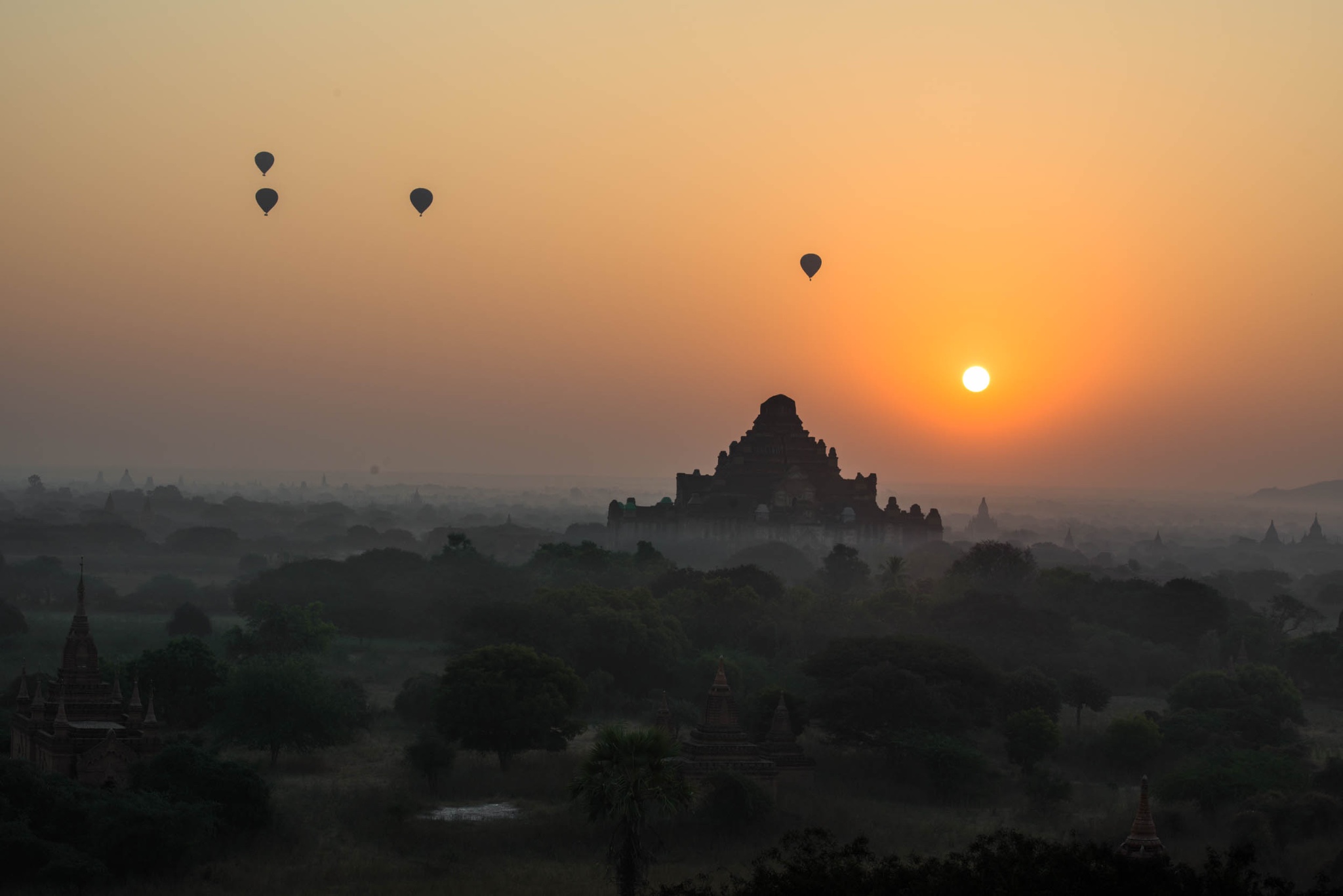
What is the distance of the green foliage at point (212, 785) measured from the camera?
43781 mm

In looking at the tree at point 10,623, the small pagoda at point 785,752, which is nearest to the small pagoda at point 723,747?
the small pagoda at point 785,752

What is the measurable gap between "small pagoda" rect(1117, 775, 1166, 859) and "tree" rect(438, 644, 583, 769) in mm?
23774

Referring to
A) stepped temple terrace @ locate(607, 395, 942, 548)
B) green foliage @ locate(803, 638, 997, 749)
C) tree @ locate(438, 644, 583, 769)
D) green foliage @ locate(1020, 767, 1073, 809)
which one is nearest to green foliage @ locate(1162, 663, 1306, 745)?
green foliage @ locate(803, 638, 997, 749)

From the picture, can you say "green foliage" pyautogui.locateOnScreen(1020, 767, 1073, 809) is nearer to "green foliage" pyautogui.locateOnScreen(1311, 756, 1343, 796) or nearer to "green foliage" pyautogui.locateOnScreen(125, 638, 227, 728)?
"green foliage" pyautogui.locateOnScreen(1311, 756, 1343, 796)

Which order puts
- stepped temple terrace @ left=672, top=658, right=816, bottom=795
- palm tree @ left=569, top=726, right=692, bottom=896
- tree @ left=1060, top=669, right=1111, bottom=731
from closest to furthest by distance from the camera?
palm tree @ left=569, top=726, right=692, bottom=896, stepped temple terrace @ left=672, top=658, right=816, bottom=795, tree @ left=1060, top=669, right=1111, bottom=731

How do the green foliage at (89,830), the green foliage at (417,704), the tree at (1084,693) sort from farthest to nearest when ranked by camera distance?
the tree at (1084,693), the green foliage at (417,704), the green foliage at (89,830)

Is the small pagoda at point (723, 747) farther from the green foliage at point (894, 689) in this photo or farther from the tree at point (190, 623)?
the tree at point (190, 623)

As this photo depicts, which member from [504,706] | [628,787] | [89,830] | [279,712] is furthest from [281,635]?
[628,787]

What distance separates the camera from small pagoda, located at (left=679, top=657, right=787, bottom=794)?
48281 millimetres

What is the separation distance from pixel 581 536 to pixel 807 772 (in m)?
121

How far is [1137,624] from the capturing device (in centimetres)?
8544

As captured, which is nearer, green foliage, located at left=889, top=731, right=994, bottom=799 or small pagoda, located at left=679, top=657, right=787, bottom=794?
small pagoda, located at left=679, top=657, right=787, bottom=794

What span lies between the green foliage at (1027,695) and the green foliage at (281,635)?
27.6 metres

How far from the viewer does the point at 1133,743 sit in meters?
56.6
